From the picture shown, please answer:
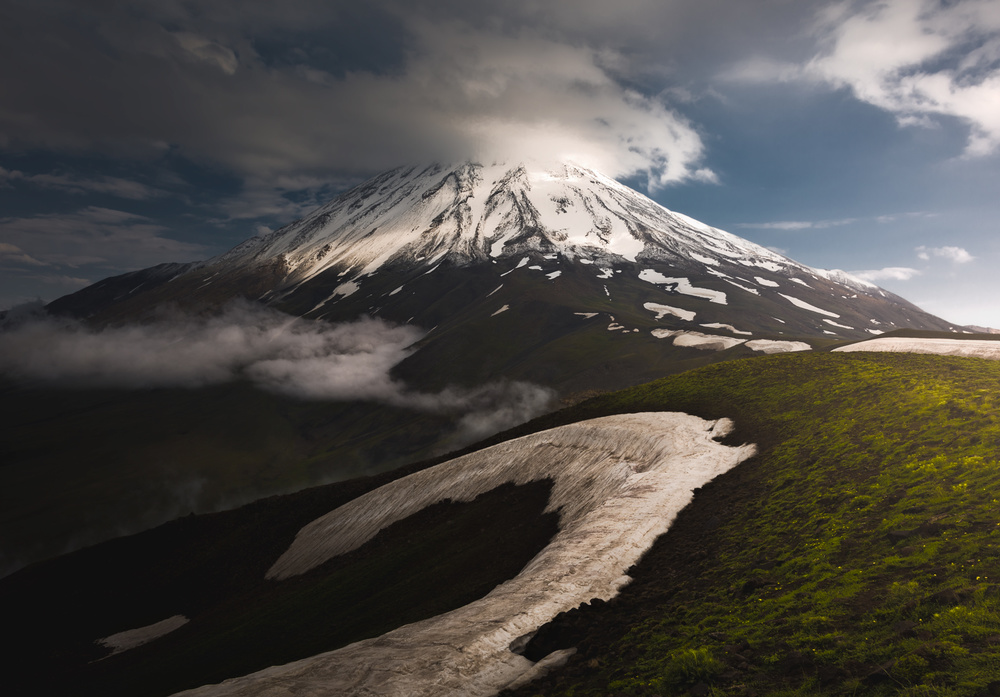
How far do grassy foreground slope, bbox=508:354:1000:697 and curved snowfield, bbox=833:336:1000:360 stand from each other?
22827 mm

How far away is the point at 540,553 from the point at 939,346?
54970 mm

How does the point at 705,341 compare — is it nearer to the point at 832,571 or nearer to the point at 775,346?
the point at 775,346

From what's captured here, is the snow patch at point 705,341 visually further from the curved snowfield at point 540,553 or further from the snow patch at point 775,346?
the curved snowfield at point 540,553

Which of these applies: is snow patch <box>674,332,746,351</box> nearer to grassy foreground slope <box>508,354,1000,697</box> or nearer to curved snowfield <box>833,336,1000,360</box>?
curved snowfield <box>833,336,1000,360</box>

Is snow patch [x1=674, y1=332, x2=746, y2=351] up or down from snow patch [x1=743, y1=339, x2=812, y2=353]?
up

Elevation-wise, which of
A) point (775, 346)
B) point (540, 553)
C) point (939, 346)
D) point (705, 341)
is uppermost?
point (705, 341)

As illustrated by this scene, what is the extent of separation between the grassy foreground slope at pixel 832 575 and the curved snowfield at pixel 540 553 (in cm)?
131

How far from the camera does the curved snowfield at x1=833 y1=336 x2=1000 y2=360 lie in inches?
1967

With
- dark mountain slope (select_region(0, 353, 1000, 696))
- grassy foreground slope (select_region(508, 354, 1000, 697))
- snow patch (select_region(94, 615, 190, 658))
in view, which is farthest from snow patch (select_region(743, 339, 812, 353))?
snow patch (select_region(94, 615, 190, 658))

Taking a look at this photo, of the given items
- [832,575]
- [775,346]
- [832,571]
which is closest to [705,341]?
[775,346]

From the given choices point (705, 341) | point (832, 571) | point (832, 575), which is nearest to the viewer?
point (832, 575)

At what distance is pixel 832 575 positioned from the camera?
1659cm

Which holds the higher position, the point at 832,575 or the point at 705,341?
the point at 705,341

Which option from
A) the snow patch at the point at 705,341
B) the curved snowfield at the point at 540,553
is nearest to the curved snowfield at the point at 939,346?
the curved snowfield at the point at 540,553
